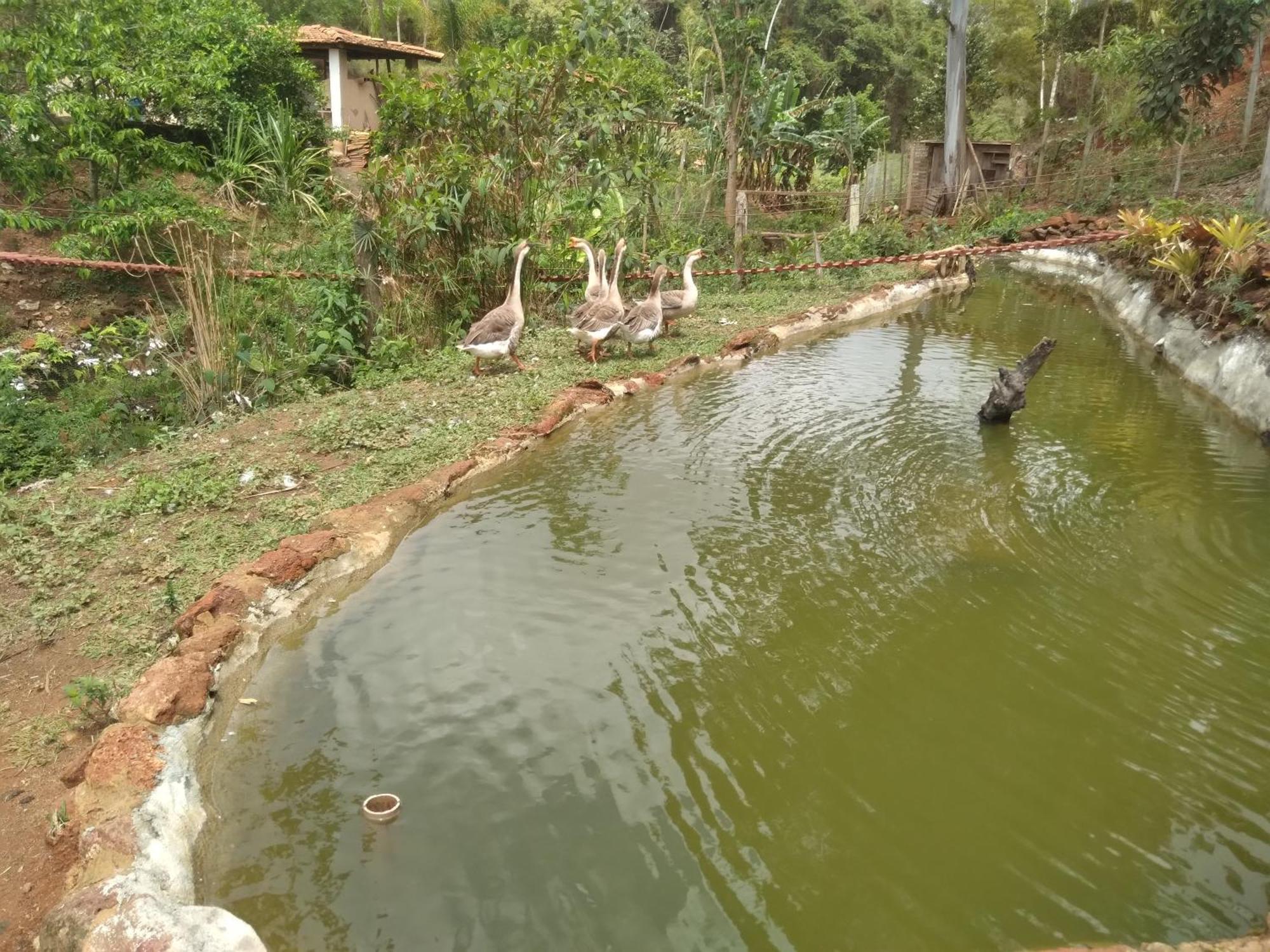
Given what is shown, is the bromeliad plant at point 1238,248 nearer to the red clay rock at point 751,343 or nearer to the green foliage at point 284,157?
the red clay rock at point 751,343

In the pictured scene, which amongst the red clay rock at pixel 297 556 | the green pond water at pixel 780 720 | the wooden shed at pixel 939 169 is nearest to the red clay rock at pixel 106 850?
the green pond water at pixel 780 720

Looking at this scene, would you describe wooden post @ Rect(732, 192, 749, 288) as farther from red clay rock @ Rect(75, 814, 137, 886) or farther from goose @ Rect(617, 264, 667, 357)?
red clay rock @ Rect(75, 814, 137, 886)

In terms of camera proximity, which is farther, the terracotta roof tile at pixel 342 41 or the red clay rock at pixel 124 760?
the terracotta roof tile at pixel 342 41

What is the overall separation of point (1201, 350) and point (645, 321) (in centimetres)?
607

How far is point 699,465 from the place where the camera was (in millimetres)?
6574

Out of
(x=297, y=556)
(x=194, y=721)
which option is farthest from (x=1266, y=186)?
(x=194, y=721)

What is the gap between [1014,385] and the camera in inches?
281

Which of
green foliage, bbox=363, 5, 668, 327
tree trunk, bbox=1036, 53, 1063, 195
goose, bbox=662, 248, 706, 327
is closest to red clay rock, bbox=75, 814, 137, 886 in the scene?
green foliage, bbox=363, 5, 668, 327

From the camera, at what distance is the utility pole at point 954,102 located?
73.5ft

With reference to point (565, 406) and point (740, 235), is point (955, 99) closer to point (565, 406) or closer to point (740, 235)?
point (740, 235)

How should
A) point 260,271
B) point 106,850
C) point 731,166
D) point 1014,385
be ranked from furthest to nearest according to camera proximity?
point 731,166 → point 260,271 → point 1014,385 → point 106,850

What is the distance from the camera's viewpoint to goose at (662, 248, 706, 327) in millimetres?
10227

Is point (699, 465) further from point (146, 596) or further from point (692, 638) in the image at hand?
point (146, 596)

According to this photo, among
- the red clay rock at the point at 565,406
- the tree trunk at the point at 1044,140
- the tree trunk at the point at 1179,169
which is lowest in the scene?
the red clay rock at the point at 565,406
